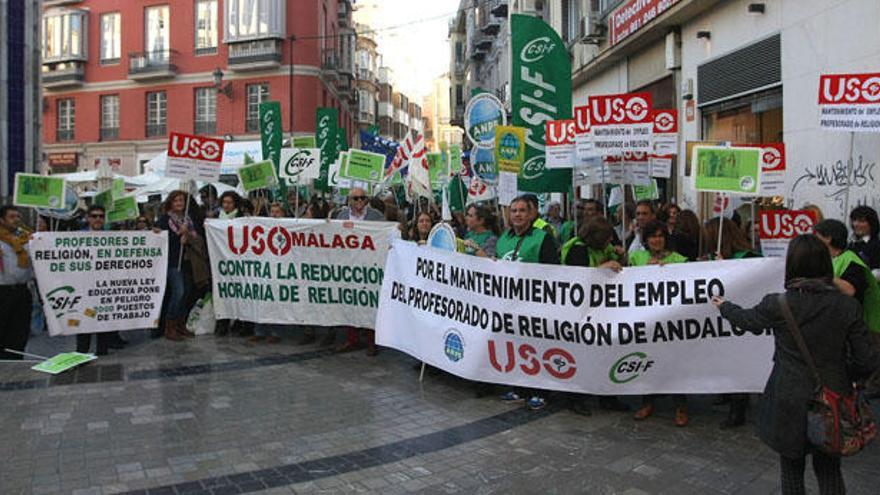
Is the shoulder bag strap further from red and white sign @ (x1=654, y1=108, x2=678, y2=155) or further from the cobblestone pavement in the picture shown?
red and white sign @ (x1=654, y1=108, x2=678, y2=155)

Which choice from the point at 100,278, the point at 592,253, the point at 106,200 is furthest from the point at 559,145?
the point at 106,200

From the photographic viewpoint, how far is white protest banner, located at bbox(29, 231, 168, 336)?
8.47 m

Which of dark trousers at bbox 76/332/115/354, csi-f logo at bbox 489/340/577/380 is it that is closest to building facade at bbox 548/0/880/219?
csi-f logo at bbox 489/340/577/380

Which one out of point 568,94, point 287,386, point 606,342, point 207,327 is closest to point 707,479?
point 606,342

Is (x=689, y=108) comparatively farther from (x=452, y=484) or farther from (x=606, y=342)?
(x=452, y=484)

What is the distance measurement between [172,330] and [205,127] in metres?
31.3

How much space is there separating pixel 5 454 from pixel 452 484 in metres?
3.30

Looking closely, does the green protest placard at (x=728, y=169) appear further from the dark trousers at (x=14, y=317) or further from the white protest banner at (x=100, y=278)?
the dark trousers at (x=14, y=317)

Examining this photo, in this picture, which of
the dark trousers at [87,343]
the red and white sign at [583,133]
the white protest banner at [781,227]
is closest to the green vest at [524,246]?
the red and white sign at [583,133]

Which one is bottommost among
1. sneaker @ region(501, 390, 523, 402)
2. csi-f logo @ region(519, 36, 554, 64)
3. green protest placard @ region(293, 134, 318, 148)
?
sneaker @ region(501, 390, 523, 402)

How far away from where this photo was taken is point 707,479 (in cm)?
482

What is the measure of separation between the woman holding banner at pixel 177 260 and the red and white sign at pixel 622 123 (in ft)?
A: 17.7

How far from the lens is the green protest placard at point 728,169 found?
649 centimetres

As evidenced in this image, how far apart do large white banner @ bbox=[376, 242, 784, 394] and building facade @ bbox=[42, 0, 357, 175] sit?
102 feet
